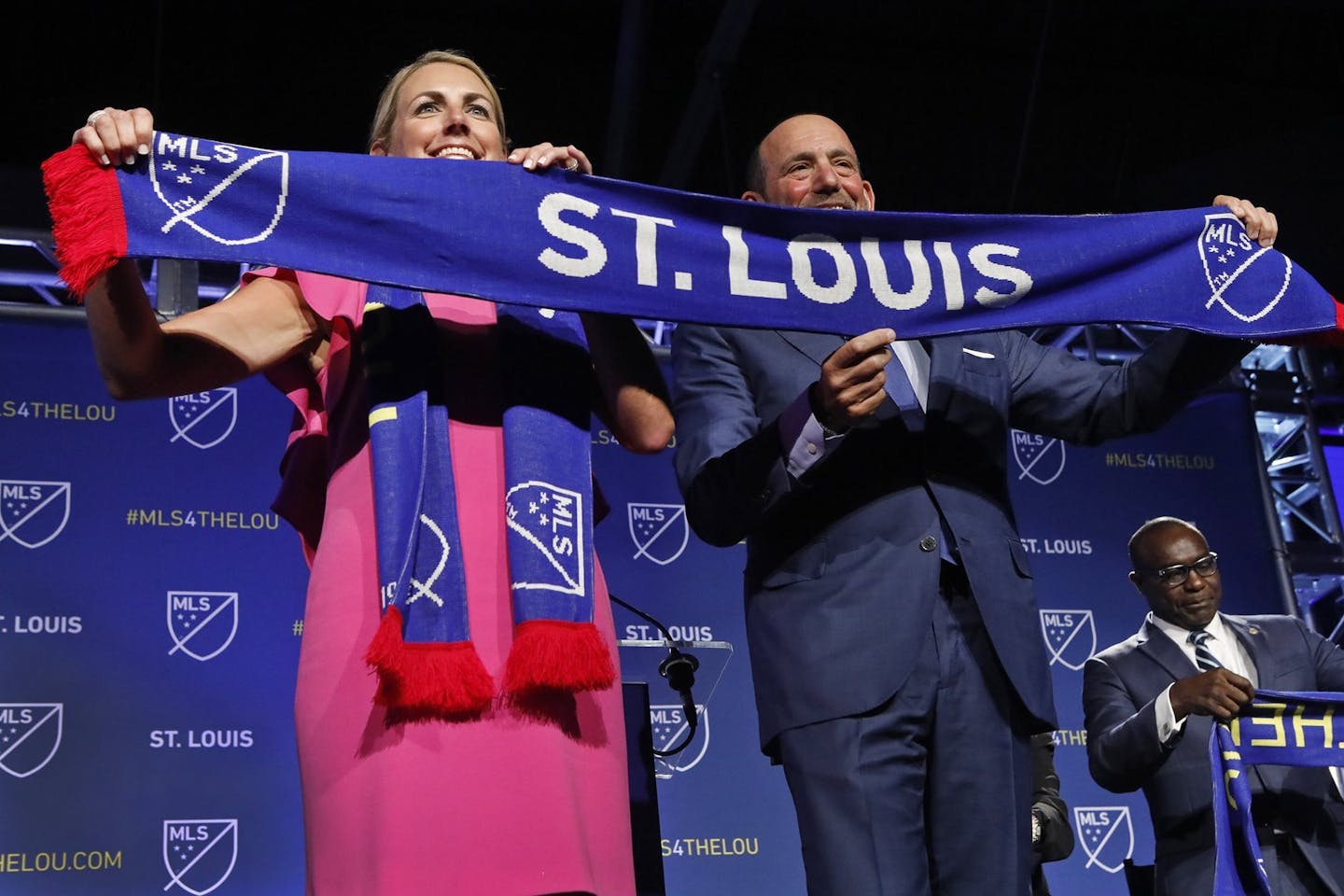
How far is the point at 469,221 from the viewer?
192cm

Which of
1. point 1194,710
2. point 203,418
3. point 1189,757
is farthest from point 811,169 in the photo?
point 203,418

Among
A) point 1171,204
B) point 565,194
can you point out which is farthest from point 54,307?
point 1171,204

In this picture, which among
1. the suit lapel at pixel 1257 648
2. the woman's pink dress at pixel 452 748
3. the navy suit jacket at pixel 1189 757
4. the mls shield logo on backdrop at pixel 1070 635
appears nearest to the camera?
the woman's pink dress at pixel 452 748

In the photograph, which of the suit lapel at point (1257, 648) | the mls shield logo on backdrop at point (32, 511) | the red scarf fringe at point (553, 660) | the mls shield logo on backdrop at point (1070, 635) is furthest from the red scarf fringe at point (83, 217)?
the mls shield logo on backdrop at point (1070, 635)

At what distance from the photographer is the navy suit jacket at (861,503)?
6.54 feet

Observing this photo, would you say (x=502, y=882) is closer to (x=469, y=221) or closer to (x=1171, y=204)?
(x=469, y=221)

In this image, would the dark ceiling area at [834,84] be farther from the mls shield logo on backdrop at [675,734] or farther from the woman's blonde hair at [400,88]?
the woman's blonde hair at [400,88]

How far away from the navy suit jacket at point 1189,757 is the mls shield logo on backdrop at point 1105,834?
121 centimetres

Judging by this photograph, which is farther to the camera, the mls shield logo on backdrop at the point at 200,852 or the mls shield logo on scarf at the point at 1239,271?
the mls shield logo on backdrop at the point at 200,852

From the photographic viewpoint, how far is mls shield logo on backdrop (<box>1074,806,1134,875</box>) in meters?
5.10

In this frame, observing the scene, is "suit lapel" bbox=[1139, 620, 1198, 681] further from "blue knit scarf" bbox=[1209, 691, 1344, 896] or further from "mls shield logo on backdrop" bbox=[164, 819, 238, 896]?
"mls shield logo on backdrop" bbox=[164, 819, 238, 896]

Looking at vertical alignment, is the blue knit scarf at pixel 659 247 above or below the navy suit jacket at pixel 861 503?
above

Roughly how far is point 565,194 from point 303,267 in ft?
1.33

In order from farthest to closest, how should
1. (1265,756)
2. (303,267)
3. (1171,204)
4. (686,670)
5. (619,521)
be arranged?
(1171,204), (619,521), (1265,756), (686,670), (303,267)
